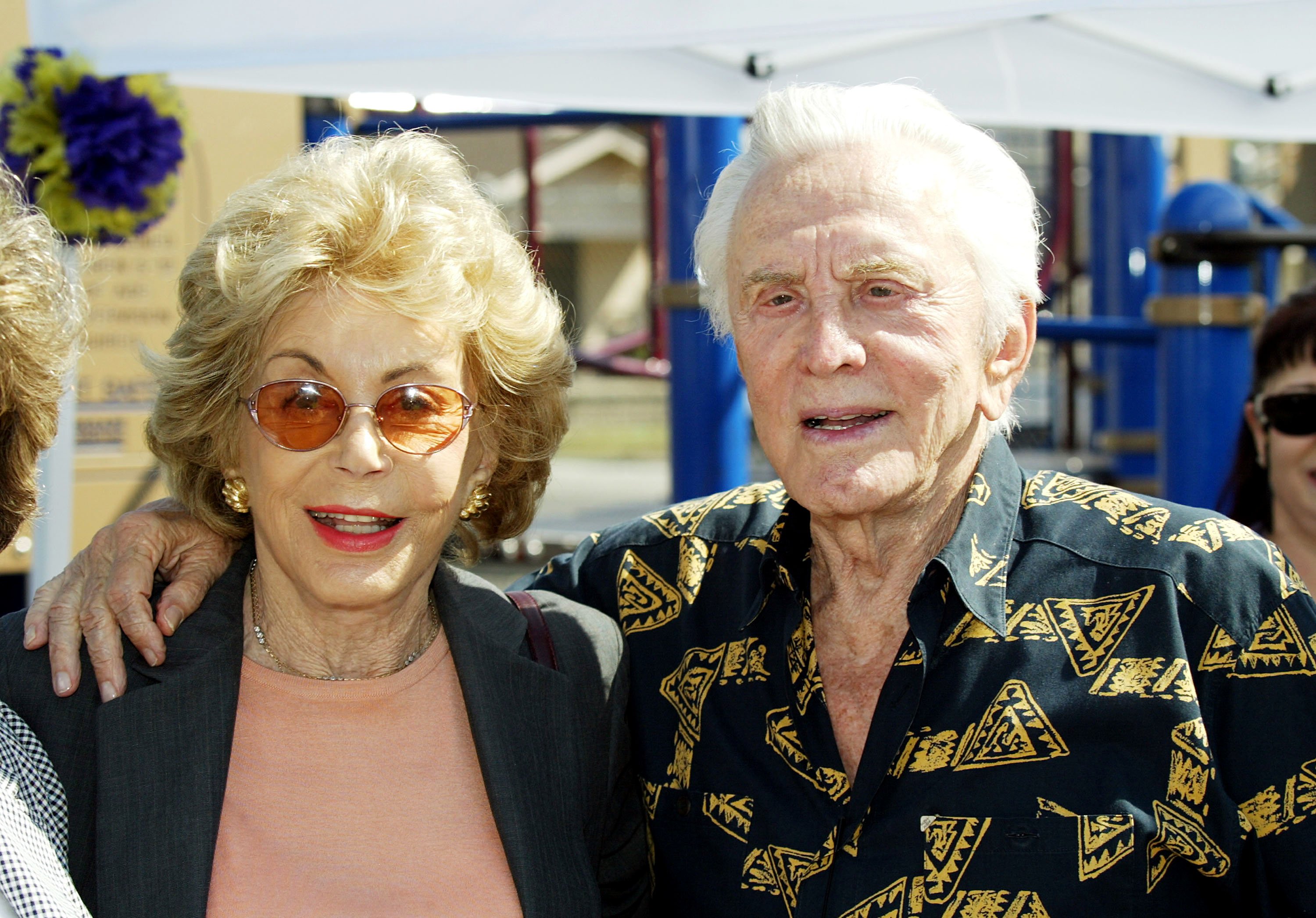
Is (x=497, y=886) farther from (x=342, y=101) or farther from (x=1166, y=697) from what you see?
(x=342, y=101)

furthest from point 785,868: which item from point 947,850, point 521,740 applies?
point 521,740

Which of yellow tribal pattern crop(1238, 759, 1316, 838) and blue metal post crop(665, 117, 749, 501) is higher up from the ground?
blue metal post crop(665, 117, 749, 501)

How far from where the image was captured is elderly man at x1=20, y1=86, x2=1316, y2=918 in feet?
5.61

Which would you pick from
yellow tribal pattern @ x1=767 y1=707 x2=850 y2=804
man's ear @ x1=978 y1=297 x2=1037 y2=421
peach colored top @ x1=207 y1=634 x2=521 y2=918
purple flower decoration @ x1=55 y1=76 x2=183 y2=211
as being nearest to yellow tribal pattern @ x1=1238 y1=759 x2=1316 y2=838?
yellow tribal pattern @ x1=767 y1=707 x2=850 y2=804

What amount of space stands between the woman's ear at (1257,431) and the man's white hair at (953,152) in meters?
1.04

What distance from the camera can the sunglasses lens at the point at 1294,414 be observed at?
8.70ft

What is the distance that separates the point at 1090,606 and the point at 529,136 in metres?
5.37

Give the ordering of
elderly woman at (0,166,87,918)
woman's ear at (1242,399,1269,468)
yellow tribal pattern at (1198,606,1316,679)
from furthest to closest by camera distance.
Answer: woman's ear at (1242,399,1269,468) → yellow tribal pattern at (1198,606,1316,679) → elderly woman at (0,166,87,918)

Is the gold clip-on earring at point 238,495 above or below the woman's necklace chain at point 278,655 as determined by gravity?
above

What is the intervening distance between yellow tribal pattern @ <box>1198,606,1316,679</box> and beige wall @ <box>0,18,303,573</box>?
356 centimetres

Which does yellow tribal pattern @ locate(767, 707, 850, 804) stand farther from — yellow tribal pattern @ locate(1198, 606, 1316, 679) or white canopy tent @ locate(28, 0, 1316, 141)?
white canopy tent @ locate(28, 0, 1316, 141)

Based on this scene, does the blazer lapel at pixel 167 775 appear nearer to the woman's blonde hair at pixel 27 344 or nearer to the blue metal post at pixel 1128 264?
the woman's blonde hair at pixel 27 344

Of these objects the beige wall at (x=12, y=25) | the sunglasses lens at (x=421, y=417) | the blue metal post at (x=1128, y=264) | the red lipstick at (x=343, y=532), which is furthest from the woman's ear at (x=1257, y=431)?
the beige wall at (x=12, y=25)

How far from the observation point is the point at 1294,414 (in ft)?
8.76
